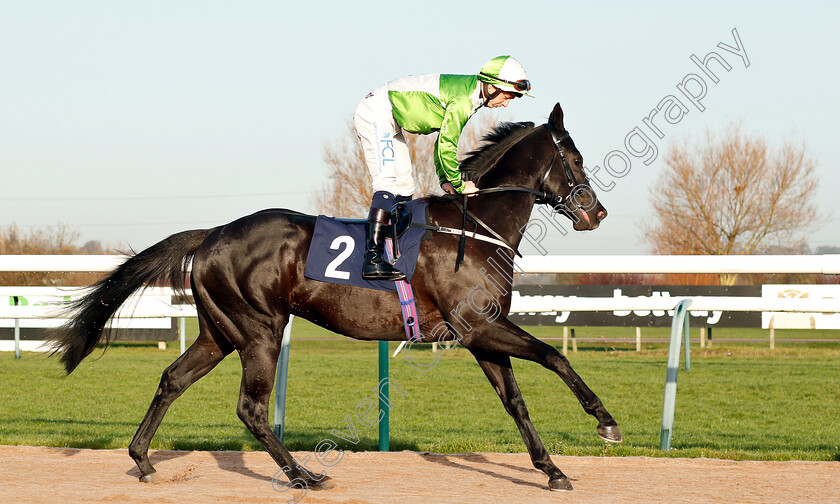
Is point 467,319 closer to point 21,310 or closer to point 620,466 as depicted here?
point 620,466

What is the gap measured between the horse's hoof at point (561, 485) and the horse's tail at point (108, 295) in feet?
7.27

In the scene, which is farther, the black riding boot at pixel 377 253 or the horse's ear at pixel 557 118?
the horse's ear at pixel 557 118

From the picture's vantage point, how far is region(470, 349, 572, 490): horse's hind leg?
3984 millimetres

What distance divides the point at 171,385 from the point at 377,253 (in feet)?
4.25

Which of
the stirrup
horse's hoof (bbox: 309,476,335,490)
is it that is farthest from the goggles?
horse's hoof (bbox: 309,476,335,490)

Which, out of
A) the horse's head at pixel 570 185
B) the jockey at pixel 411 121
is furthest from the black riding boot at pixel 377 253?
the horse's head at pixel 570 185

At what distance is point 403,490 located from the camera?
3850 millimetres

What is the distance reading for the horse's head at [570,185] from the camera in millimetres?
4398

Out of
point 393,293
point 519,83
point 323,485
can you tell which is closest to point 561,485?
point 323,485

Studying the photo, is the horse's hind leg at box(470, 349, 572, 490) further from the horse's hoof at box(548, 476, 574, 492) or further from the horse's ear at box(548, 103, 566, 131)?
the horse's ear at box(548, 103, 566, 131)

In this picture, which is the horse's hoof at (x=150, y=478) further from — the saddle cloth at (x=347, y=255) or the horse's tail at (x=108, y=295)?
the saddle cloth at (x=347, y=255)

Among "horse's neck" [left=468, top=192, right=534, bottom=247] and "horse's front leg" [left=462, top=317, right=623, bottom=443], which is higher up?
"horse's neck" [left=468, top=192, right=534, bottom=247]

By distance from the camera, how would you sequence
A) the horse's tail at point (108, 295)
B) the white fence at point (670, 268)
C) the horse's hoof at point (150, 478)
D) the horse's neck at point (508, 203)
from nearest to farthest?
1. the horse's hoof at point (150, 478)
2. the horse's neck at point (508, 203)
3. the horse's tail at point (108, 295)
4. the white fence at point (670, 268)

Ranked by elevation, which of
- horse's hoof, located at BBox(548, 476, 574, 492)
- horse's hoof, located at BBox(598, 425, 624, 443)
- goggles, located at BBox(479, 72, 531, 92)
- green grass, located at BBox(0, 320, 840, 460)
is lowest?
green grass, located at BBox(0, 320, 840, 460)
